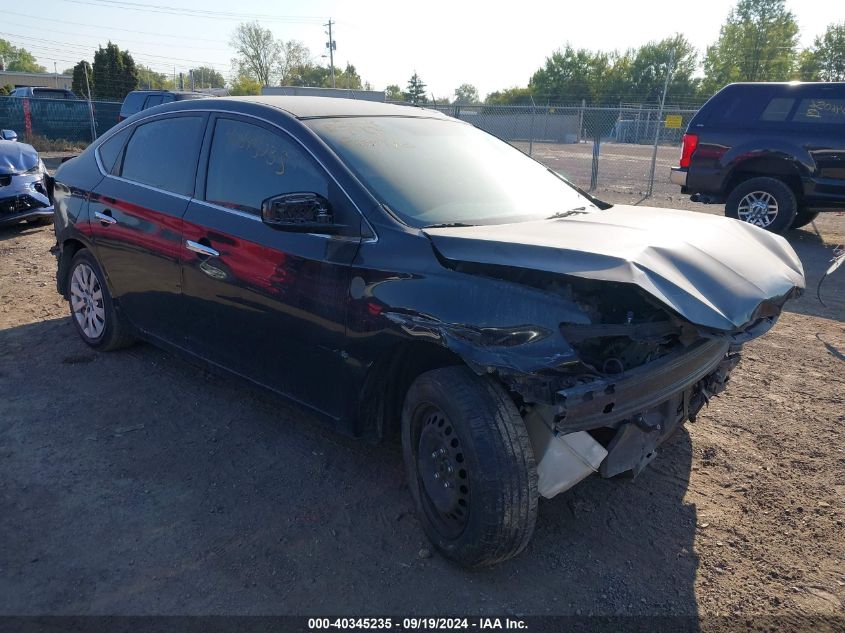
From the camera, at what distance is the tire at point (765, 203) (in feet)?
30.0

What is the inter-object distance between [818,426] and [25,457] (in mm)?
4507

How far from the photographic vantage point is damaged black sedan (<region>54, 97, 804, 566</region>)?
2434mm

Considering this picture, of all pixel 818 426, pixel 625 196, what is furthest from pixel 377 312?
pixel 625 196

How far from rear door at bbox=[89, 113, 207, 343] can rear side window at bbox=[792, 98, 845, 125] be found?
27.7ft

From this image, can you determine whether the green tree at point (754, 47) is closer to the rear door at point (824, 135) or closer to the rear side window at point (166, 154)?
the rear door at point (824, 135)

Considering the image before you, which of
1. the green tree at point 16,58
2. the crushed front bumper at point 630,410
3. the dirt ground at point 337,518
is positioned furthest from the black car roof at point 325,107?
the green tree at point 16,58

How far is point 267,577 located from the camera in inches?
104

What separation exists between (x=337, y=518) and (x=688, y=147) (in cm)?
876

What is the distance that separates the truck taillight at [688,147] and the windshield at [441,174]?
21.9 feet

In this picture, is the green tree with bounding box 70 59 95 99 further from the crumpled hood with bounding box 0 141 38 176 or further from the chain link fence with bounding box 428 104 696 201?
the crumpled hood with bounding box 0 141 38 176

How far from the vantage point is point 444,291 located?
2.60 m

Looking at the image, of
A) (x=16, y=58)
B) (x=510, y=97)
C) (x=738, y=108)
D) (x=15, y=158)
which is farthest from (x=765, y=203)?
(x=16, y=58)

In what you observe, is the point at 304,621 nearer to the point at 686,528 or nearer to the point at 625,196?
the point at 686,528

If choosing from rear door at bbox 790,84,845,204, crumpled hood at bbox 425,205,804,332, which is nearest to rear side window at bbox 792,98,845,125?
rear door at bbox 790,84,845,204
